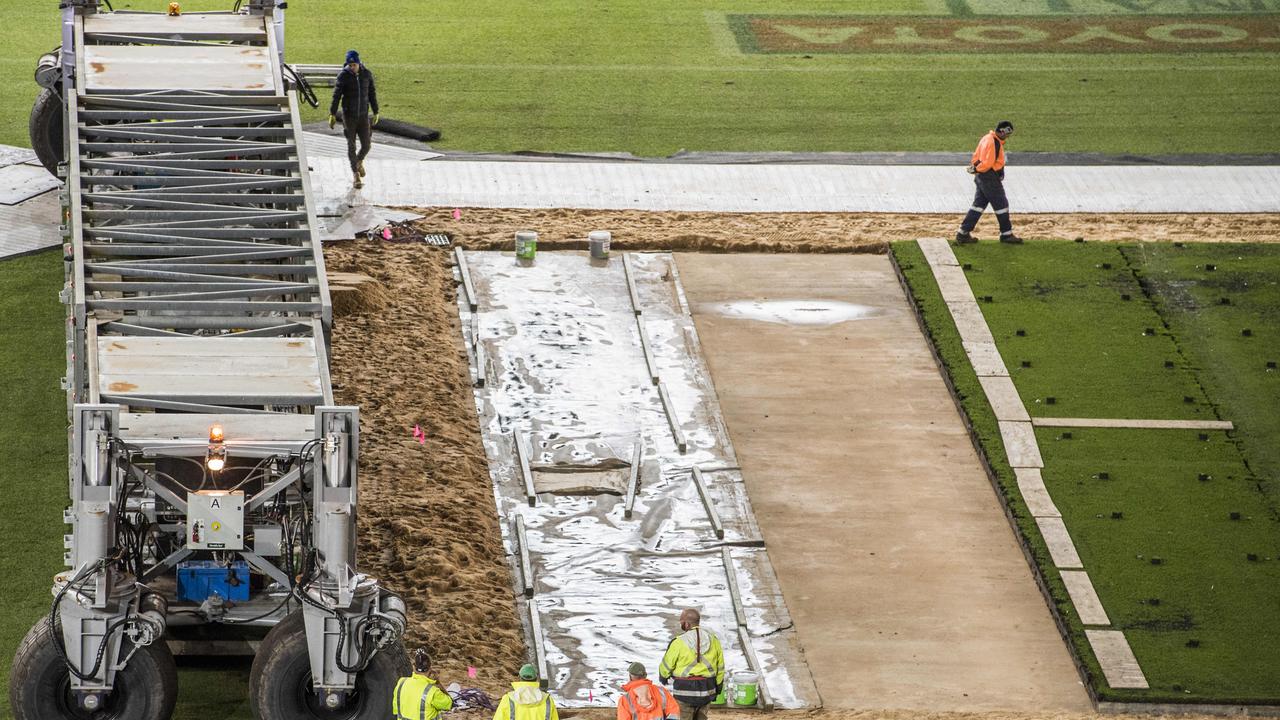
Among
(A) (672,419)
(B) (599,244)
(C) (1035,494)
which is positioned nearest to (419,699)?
(A) (672,419)

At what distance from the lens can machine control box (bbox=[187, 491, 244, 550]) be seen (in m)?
16.8

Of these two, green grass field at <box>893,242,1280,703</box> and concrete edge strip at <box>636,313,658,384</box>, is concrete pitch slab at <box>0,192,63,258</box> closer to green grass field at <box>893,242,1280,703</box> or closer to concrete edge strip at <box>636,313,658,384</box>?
concrete edge strip at <box>636,313,658,384</box>

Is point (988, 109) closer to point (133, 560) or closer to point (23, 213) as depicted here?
point (23, 213)

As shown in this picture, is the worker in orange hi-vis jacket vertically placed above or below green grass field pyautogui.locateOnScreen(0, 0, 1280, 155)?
above

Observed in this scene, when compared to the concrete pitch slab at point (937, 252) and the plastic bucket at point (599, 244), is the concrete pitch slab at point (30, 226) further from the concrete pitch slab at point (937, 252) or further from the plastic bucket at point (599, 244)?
the concrete pitch slab at point (937, 252)

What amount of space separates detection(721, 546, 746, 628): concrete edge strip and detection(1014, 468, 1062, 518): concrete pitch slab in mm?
3492

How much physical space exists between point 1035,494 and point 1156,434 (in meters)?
2.33

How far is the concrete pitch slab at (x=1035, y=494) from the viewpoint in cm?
2262

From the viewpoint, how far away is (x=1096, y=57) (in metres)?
38.7

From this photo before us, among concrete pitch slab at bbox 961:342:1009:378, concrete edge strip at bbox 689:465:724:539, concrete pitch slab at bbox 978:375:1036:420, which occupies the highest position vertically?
concrete pitch slab at bbox 978:375:1036:420

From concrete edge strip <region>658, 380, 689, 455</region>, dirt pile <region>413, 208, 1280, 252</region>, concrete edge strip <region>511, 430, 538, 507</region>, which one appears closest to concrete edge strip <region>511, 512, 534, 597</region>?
concrete edge strip <region>511, 430, 538, 507</region>

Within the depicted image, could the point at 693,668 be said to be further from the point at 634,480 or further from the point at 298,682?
the point at 634,480

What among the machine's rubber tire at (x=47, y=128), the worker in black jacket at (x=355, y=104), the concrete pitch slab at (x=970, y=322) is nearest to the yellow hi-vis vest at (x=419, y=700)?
the concrete pitch slab at (x=970, y=322)

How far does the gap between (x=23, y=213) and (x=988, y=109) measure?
53.1ft
